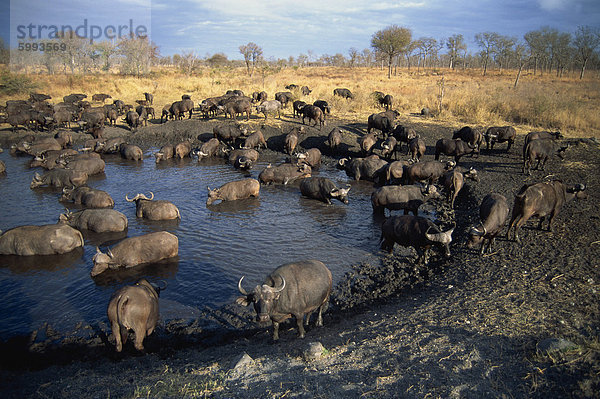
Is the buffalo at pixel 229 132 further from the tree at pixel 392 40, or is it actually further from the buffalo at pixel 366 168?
the tree at pixel 392 40

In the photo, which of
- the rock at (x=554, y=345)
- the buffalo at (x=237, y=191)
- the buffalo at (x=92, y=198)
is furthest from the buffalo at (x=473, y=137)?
the buffalo at (x=92, y=198)

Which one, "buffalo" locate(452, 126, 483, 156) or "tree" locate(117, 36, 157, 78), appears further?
"tree" locate(117, 36, 157, 78)

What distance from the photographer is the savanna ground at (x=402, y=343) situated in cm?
505

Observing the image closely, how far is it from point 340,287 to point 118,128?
83.3 ft

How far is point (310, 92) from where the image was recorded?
3988cm

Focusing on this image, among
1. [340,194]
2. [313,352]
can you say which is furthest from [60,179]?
[313,352]

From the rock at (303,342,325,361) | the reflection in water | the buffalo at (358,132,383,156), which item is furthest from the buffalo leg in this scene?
the buffalo at (358,132,383,156)

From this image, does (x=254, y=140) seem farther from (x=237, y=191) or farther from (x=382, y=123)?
(x=237, y=191)

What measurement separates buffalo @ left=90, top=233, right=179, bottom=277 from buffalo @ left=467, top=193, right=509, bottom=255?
7962 millimetres

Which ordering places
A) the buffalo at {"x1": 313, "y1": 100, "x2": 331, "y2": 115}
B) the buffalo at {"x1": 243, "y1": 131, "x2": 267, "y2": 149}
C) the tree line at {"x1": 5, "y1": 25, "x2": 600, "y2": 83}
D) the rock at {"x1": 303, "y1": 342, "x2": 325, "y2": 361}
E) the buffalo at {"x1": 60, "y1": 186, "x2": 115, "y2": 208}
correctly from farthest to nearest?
the tree line at {"x1": 5, "y1": 25, "x2": 600, "y2": 83}
the buffalo at {"x1": 313, "y1": 100, "x2": 331, "y2": 115}
the buffalo at {"x1": 243, "y1": 131, "x2": 267, "y2": 149}
the buffalo at {"x1": 60, "y1": 186, "x2": 115, "y2": 208}
the rock at {"x1": 303, "y1": 342, "x2": 325, "y2": 361}

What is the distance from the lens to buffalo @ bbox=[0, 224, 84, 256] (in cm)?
1013

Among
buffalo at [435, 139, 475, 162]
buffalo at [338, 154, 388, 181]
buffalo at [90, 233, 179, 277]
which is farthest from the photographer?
buffalo at [435, 139, 475, 162]

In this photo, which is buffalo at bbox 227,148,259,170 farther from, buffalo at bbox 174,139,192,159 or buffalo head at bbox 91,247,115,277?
buffalo head at bbox 91,247,115,277

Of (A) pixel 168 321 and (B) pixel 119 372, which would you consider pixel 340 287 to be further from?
(B) pixel 119 372
